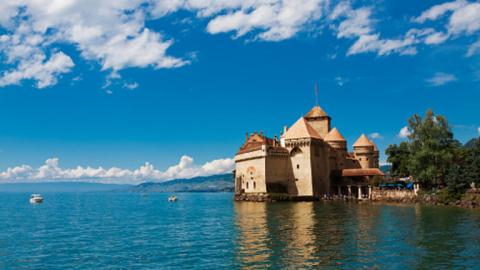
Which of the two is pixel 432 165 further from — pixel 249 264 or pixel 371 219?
pixel 249 264

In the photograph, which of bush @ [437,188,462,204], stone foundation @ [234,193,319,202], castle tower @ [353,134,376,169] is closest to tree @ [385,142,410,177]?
castle tower @ [353,134,376,169]

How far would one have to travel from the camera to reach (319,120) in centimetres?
9288

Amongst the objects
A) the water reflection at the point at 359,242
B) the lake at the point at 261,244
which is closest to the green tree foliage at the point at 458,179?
the water reflection at the point at 359,242

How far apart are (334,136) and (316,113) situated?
7.62 meters

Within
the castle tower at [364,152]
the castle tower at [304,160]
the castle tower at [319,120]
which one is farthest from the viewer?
the castle tower at [319,120]

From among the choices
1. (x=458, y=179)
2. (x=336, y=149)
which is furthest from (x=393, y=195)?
(x=336, y=149)

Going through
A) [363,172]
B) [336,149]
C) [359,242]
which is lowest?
[359,242]

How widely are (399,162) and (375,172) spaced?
8621 mm

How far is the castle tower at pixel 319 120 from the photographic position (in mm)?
91938

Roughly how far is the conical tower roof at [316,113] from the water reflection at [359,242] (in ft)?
164

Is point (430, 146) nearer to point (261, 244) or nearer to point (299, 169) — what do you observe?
point (299, 169)

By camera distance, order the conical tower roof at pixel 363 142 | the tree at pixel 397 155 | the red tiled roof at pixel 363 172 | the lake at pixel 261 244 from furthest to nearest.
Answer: the conical tower roof at pixel 363 142 < the tree at pixel 397 155 < the red tiled roof at pixel 363 172 < the lake at pixel 261 244

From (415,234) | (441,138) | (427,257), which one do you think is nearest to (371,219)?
(415,234)

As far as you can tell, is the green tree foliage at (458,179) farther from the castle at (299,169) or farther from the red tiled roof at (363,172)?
the red tiled roof at (363,172)
